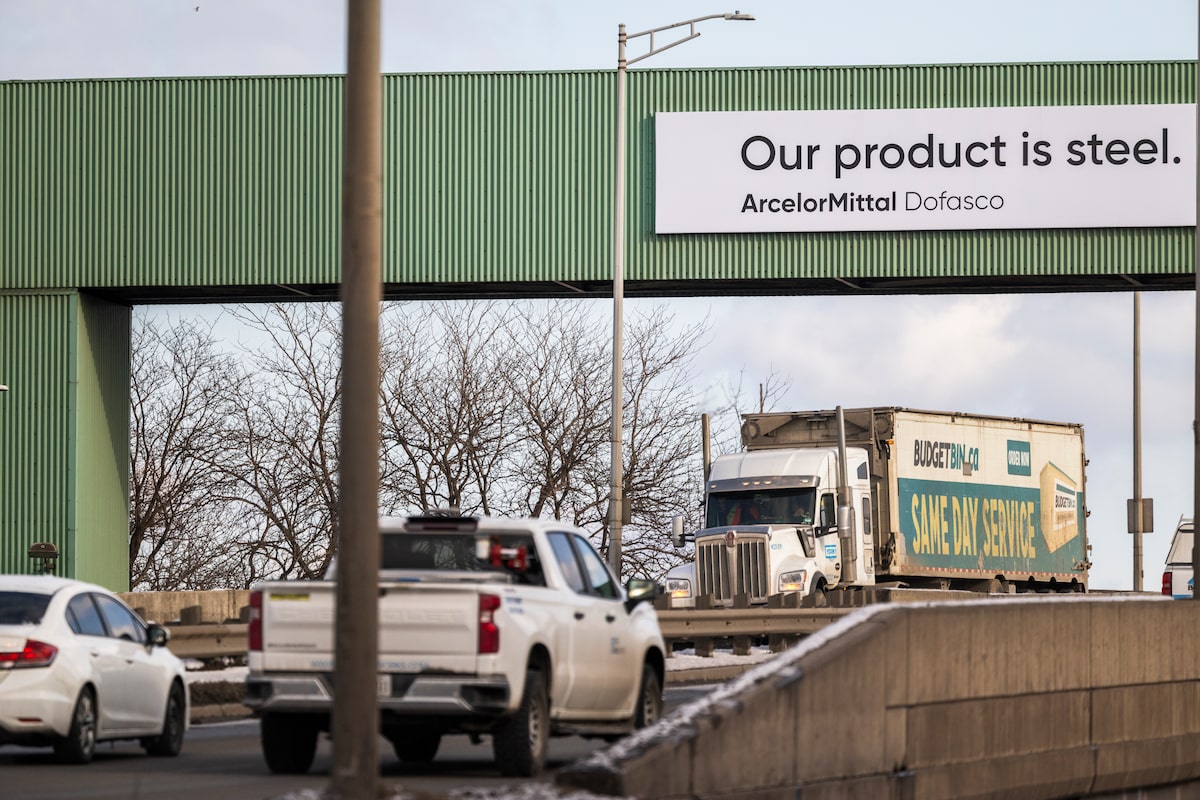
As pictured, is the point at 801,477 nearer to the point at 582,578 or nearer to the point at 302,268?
the point at 302,268

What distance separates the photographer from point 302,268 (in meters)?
35.0

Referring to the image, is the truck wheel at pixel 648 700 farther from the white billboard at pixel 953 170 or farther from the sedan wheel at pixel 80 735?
the white billboard at pixel 953 170

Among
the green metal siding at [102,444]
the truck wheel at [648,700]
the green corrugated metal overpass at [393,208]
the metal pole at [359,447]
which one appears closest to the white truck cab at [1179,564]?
the green corrugated metal overpass at [393,208]

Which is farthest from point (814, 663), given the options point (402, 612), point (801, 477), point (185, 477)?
point (185, 477)

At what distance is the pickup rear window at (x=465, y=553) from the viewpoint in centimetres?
1396

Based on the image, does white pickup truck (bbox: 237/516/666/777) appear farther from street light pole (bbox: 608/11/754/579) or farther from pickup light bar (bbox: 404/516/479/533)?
street light pole (bbox: 608/11/754/579)

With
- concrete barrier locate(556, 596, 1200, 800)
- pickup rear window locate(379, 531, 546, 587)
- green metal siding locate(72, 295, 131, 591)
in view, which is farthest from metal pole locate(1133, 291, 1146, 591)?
pickup rear window locate(379, 531, 546, 587)

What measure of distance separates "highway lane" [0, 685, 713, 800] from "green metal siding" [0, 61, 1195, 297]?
A: 18132 millimetres

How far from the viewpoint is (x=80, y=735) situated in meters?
14.6

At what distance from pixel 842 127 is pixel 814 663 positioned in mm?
24040

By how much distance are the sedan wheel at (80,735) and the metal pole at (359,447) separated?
6031 millimetres

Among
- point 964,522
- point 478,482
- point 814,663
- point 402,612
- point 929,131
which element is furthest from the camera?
point 478,482

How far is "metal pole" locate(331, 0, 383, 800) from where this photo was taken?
905cm

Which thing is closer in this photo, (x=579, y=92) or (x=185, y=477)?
(x=579, y=92)
